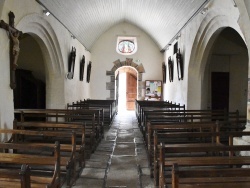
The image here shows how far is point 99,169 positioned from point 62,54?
4.03 m

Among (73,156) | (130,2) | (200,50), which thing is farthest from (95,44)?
(73,156)

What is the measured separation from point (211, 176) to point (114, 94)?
414 inches

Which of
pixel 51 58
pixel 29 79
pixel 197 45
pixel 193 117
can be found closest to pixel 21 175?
pixel 193 117

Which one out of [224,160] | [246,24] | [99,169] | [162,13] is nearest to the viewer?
[224,160]

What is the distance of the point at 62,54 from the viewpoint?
6.99 m

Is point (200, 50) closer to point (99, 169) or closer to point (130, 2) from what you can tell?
point (130, 2)

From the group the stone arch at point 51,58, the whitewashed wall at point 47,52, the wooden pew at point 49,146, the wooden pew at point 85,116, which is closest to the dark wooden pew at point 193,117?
the wooden pew at point 85,116

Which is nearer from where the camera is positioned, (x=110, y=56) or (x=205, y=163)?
(x=205, y=163)

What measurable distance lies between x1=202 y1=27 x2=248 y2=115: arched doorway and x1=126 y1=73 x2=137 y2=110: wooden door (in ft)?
19.9

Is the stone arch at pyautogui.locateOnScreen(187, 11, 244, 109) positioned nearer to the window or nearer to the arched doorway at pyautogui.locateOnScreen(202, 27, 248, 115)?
the arched doorway at pyautogui.locateOnScreen(202, 27, 248, 115)

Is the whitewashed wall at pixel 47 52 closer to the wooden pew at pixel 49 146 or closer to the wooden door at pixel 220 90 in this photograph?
the wooden pew at pixel 49 146

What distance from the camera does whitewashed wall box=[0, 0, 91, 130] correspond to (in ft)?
12.5

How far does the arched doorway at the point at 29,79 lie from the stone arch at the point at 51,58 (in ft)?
2.31

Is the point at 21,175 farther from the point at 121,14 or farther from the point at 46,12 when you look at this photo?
the point at 121,14
